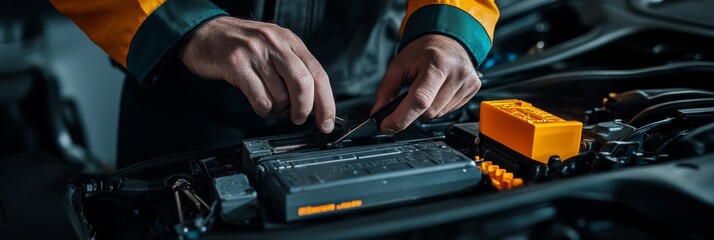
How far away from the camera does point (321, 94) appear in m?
0.81

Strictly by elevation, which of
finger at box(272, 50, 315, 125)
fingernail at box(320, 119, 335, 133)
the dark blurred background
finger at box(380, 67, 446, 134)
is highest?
finger at box(272, 50, 315, 125)

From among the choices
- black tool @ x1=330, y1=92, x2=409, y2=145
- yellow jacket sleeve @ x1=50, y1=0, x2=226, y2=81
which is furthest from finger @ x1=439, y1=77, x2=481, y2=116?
yellow jacket sleeve @ x1=50, y1=0, x2=226, y2=81

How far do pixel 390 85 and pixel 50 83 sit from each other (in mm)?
1554

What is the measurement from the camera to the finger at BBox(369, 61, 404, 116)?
925 mm

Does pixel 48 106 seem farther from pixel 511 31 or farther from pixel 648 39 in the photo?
pixel 648 39

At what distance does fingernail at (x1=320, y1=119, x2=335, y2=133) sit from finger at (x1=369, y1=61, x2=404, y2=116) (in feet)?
0.37

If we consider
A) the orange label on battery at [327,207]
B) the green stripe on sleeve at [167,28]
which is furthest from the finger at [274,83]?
the orange label on battery at [327,207]

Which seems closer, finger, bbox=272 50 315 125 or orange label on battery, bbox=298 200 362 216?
orange label on battery, bbox=298 200 362 216

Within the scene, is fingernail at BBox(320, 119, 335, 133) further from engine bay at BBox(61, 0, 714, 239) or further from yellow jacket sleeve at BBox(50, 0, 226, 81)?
yellow jacket sleeve at BBox(50, 0, 226, 81)

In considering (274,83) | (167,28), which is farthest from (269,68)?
(167,28)

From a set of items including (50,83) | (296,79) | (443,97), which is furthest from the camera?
(50,83)

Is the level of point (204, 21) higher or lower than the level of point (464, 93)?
higher

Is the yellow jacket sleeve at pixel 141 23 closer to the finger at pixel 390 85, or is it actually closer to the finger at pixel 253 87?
the finger at pixel 253 87

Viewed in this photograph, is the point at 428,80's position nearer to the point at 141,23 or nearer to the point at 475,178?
the point at 475,178
